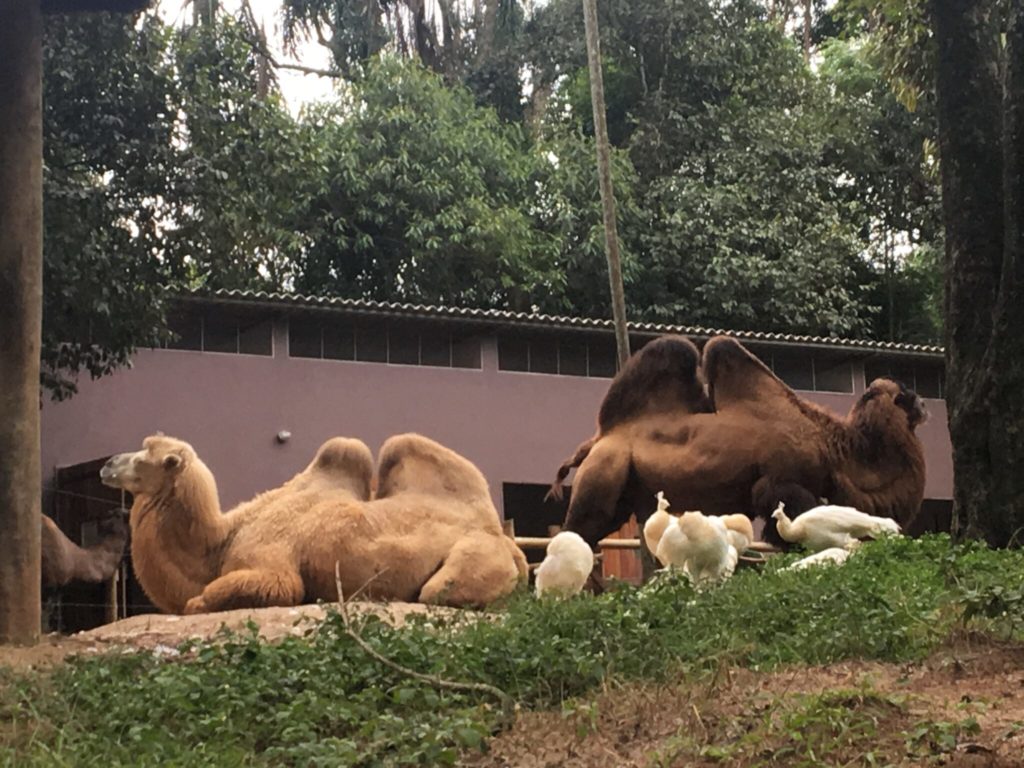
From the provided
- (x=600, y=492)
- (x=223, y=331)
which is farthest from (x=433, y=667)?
(x=223, y=331)

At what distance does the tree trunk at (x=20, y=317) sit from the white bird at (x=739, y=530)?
4.70 meters

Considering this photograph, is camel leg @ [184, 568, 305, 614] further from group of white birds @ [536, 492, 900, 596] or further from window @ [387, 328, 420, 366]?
window @ [387, 328, 420, 366]

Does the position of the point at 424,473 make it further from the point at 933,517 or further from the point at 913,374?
the point at 933,517

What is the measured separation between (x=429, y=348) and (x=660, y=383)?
26.3ft

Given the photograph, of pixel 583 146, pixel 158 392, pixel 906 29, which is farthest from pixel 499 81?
pixel 906 29

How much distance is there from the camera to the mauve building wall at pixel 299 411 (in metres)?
17.8

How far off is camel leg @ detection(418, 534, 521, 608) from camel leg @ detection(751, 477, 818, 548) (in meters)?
2.57

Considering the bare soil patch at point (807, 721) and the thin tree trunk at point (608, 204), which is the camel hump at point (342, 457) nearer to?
the bare soil patch at point (807, 721)

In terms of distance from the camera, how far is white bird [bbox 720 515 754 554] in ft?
34.5

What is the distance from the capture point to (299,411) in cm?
1888

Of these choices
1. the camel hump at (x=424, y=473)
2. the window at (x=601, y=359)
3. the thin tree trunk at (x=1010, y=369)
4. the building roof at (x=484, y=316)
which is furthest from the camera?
the window at (x=601, y=359)

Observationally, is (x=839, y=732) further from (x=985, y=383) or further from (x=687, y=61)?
(x=687, y=61)

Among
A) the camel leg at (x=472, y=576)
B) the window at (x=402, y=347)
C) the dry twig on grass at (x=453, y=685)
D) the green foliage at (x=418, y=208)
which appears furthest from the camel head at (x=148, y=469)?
the green foliage at (x=418, y=208)

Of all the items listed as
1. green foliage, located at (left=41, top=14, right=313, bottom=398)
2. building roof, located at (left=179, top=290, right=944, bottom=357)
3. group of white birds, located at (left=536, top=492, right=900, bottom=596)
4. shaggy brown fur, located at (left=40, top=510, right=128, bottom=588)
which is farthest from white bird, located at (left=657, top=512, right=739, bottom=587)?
building roof, located at (left=179, top=290, right=944, bottom=357)
